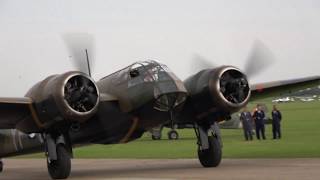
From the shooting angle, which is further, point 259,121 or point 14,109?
point 259,121

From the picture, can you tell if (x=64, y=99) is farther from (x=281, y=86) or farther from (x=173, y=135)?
(x=173, y=135)

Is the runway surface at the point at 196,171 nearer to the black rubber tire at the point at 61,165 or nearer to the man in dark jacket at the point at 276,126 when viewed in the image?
the black rubber tire at the point at 61,165

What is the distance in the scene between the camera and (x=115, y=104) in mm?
17938

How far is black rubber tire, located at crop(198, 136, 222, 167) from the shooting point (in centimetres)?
1850

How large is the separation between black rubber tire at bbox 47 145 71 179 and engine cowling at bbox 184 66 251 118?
4.22m

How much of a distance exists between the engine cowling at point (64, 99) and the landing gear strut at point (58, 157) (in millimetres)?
518

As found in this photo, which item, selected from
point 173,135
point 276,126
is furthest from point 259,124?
point 173,135

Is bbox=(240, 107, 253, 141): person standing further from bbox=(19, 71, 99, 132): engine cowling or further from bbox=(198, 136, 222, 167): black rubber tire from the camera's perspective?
bbox=(19, 71, 99, 132): engine cowling

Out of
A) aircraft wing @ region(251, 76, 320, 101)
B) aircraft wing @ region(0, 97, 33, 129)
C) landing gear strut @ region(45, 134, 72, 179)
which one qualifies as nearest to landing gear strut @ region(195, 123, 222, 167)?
aircraft wing @ region(251, 76, 320, 101)

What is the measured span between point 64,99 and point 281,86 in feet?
25.4

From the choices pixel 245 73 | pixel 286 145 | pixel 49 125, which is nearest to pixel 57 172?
pixel 49 125

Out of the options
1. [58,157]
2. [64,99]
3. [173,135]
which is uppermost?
[64,99]

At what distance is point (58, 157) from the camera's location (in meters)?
Answer: 16.9

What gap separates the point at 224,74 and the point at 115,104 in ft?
11.2
